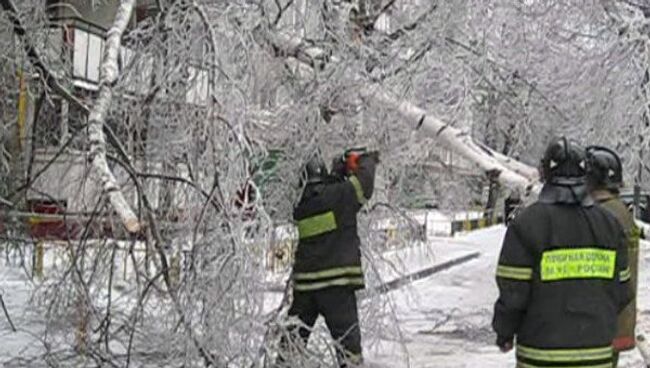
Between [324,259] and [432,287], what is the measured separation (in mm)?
8229

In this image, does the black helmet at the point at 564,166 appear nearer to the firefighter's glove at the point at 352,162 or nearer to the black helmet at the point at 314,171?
the firefighter's glove at the point at 352,162

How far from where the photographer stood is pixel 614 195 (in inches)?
217

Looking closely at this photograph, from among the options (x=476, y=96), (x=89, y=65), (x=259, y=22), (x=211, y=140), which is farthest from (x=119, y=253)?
(x=89, y=65)

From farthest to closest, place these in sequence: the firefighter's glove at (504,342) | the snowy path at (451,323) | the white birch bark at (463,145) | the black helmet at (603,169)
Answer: the snowy path at (451,323), the black helmet at (603,169), the white birch bark at (463,145), the firefighter's glove at (504,342)

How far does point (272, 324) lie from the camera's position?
4820 mm

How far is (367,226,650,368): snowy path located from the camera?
828 centimetres

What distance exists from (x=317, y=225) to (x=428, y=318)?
16.9 ft

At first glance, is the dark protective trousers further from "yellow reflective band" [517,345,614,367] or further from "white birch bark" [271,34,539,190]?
"yellow reflective band" [517,345,614,367]

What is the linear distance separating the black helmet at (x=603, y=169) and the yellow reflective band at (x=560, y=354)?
4.31 ft

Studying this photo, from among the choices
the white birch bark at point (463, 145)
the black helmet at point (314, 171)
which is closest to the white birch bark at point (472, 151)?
the white birch bark at point (463, 145)

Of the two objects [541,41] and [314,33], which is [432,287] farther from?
[314,33]

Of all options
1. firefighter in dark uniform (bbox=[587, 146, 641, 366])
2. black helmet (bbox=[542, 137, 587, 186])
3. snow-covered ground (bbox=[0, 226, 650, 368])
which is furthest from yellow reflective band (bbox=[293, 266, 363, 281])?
black helmet (bbox=[542, 137, 587, 186])

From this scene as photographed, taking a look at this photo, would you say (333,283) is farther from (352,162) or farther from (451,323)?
(451,323)

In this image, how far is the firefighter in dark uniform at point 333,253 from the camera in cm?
634
